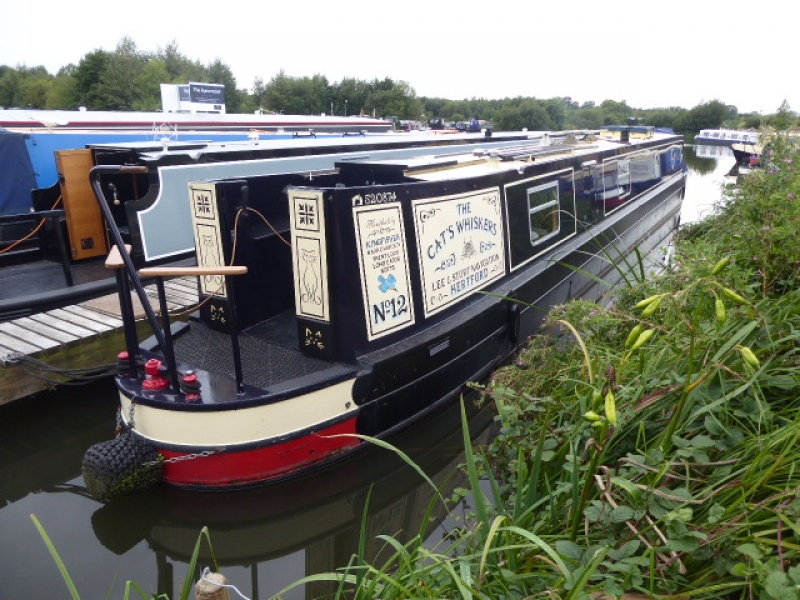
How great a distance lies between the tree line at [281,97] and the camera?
140 feet

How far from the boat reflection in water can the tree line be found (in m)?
35.3

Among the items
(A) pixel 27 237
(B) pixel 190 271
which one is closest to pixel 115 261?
(B) pixel 190 271

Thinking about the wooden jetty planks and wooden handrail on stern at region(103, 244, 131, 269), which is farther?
the wooden jetty planks

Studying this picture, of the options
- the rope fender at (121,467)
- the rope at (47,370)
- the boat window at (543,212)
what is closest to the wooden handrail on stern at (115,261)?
the rope fender at (121,467)

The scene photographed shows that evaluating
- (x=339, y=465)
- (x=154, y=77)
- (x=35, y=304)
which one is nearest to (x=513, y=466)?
(x=339, y=465)

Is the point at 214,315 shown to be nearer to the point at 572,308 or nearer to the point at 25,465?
the point at 25,465

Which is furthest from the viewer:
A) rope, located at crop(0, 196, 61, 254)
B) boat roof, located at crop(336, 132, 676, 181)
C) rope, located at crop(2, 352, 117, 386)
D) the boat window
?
rope, located at crop(0, 196, 61, 254)

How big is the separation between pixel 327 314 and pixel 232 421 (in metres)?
0.91

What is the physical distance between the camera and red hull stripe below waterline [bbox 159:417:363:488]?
370 centimetres

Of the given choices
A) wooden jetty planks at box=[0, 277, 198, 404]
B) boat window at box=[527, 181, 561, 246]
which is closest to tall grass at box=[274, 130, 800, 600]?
boat window at box=[527, 181, 561, 246]

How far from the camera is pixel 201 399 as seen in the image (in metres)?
3.62

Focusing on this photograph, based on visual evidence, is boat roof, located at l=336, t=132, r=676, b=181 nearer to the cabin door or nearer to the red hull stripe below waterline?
the red hull stripe below waterline

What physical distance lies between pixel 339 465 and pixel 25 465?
2351mm

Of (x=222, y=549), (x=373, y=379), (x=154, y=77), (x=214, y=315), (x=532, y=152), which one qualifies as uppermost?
(x=154, y=77)
